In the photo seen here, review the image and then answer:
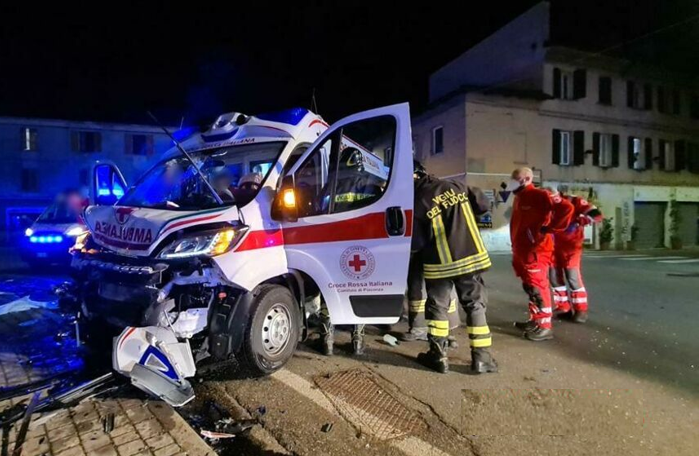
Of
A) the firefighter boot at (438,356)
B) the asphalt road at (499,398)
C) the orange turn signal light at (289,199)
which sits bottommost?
the asphalt road at (499,398)

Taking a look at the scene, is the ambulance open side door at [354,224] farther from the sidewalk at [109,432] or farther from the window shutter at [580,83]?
the window shutter at [580,83]

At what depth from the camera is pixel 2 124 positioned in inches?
1179

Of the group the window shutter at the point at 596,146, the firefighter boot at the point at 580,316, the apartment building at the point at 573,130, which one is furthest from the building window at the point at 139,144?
the firefighter boot at the point at 580,316

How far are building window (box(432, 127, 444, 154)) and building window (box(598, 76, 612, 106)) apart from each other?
8.60m

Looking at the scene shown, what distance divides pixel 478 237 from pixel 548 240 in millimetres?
1572

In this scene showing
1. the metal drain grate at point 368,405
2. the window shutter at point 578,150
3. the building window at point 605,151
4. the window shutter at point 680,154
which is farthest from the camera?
the window shutter at point 680,154

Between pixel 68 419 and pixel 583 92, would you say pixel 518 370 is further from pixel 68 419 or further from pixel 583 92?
pixel 583 92

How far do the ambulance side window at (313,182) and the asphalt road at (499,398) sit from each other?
1.50 metres

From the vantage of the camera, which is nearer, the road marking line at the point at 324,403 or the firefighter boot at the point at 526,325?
the road marking line at the point at 324,403

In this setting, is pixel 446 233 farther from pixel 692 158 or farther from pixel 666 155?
pixel 692 158

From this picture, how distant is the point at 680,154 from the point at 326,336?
27065 millimetres

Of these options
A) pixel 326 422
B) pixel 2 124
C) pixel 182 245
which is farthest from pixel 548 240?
pixel 2 124

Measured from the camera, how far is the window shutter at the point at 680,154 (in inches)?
920

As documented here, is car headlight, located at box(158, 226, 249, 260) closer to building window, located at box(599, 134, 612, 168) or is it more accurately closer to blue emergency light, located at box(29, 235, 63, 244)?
blue emergency light, located at box(29, 235, 63, 244)
